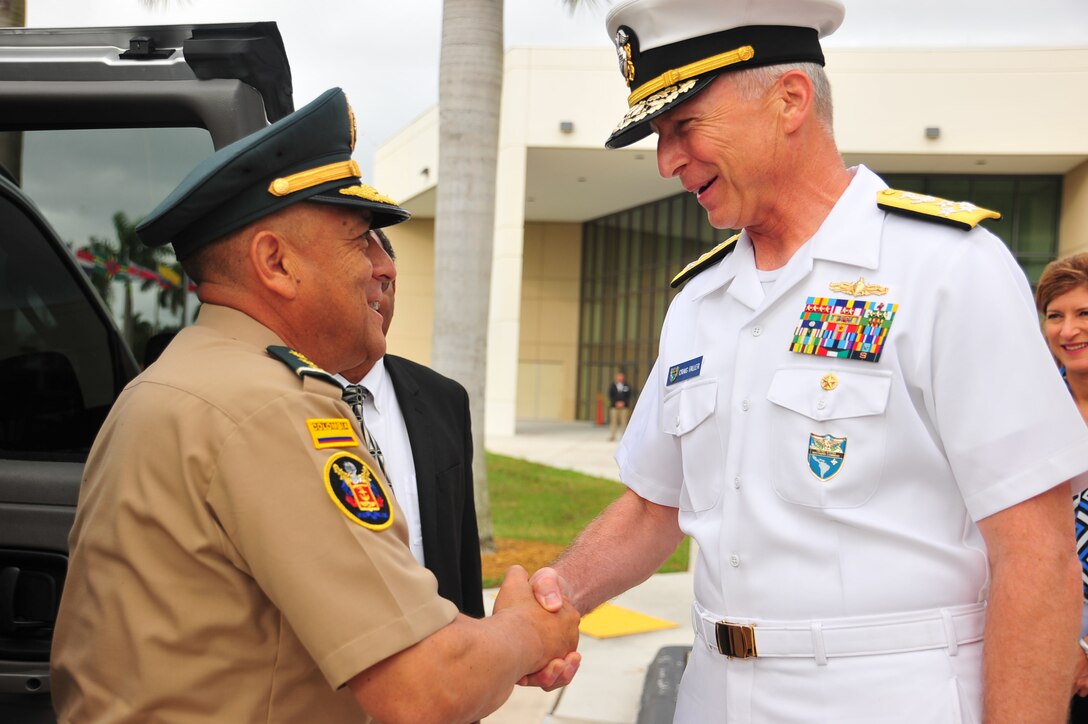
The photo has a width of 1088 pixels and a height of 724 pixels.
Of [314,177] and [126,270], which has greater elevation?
[314,177]

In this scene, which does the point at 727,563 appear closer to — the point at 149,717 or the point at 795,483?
the point at 795,483

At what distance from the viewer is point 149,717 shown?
4.88 ft

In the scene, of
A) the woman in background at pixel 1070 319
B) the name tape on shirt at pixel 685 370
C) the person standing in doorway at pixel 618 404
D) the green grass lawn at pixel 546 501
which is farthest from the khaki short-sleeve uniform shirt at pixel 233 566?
the person standing in doorway at pixel 618 404

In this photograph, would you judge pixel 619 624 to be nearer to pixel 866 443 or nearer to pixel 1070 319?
pixel 1070 319

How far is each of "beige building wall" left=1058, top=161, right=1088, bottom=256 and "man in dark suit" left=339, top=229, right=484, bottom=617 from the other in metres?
23.3

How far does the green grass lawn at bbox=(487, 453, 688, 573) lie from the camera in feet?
30.9

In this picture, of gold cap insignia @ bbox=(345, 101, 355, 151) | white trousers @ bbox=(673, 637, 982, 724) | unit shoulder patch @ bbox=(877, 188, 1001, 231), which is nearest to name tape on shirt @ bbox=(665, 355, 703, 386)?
unit shoulder patch @ bbox=(877, 188, 1001, 231)

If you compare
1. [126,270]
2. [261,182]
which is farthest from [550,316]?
[261,182]

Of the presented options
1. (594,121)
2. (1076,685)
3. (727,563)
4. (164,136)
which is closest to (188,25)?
(164,136)

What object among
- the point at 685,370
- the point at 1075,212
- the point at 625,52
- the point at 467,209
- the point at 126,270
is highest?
the point at 1075,212

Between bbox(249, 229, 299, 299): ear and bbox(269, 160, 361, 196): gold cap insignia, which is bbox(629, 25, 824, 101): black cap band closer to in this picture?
bbox(269, 160, 361, 196): gold cap insignia

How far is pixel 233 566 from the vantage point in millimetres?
1499

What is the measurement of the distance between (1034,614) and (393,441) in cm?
194

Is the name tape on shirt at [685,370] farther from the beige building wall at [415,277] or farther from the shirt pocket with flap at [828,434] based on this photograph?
the beige building wall at [415,277]
